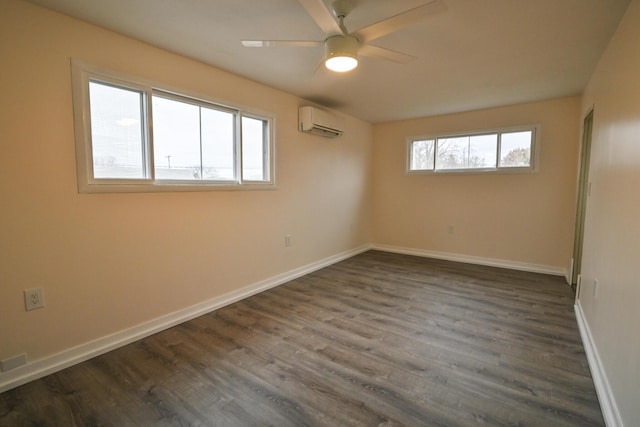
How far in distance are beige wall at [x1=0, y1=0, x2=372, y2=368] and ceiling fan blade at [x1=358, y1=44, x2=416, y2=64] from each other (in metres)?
1.57

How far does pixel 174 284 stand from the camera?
2654 mm

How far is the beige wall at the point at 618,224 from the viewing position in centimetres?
142

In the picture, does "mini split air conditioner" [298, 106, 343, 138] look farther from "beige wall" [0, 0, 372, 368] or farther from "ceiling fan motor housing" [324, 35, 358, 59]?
"ceiling fan motor housing" [324, 35, 358, 59]

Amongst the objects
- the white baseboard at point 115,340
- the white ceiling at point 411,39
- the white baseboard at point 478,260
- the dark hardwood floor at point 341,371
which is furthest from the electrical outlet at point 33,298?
the white baseboard at point 478,260

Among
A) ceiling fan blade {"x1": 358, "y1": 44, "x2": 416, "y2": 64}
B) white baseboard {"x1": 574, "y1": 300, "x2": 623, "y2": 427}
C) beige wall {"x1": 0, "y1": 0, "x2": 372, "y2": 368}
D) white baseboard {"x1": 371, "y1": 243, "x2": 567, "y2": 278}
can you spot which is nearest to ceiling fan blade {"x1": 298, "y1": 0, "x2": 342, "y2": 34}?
ceiling fan blade {"x1": 358, "y1": 44, "x2": 416, "y2": 64}

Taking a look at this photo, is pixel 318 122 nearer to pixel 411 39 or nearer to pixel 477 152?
pixel 411 39

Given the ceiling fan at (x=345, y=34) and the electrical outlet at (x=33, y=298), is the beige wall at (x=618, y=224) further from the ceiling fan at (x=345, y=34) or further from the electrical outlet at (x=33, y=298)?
the electrical outlet at (x=33, y=298)

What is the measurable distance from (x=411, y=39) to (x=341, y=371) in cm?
253

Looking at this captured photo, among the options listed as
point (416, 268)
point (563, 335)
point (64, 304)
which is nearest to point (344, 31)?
point (64, 304)

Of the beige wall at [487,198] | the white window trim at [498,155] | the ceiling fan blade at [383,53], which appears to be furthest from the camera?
the white window trim at [498,155]

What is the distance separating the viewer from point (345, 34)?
1.91 m

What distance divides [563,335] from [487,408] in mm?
1331

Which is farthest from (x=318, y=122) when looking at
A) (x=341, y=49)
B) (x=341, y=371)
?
(x=341, y=371)

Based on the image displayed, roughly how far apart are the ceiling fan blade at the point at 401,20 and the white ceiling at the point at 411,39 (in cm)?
5
